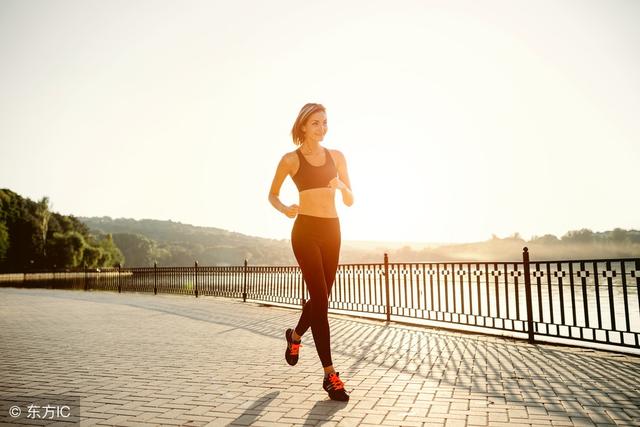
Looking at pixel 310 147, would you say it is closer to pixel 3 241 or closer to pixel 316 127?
pixel 316 127

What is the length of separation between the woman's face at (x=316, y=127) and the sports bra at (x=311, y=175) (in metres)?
0.18

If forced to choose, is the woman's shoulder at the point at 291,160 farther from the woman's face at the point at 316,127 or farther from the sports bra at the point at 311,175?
the woman's face at the point at 316,127

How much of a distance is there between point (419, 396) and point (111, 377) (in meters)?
3.14

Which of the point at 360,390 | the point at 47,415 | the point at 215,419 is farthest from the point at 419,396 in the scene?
the point at 47,415

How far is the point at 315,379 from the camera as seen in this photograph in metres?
4.31

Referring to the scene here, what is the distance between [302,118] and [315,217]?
97 cm

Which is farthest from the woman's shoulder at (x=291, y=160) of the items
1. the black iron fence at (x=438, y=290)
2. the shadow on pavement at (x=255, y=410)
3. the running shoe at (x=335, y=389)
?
the black iron fence at (x=438, y=290)

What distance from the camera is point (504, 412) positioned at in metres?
3.20

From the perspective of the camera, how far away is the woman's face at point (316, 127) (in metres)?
3.92

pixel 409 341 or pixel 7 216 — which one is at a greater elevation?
pixel 7 216

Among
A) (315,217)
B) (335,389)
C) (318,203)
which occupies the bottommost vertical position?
(335,389)

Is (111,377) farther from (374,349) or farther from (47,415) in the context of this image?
(374,349)

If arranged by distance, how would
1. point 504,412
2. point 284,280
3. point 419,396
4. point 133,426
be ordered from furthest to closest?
point 284,280 < point 419,396 < point 504,412 < point 133,426

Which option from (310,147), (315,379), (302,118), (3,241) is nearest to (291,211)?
(310,147)
